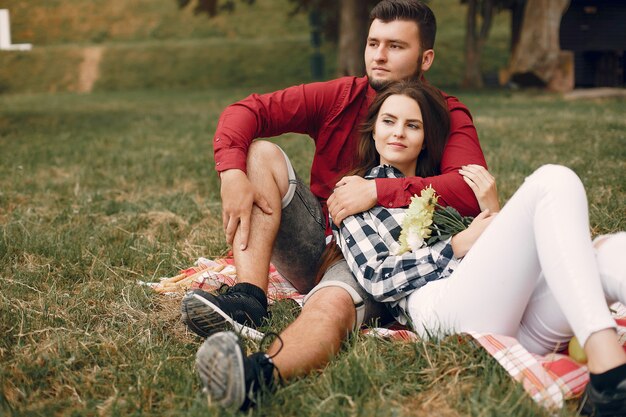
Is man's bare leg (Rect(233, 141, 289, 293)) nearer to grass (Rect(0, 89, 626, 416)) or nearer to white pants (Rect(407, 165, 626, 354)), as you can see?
grass (Rect(0, 89, 626, 416))

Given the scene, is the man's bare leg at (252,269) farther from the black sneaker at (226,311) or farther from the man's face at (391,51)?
the man's face at (391,51)

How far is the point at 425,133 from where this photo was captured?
3219 mm

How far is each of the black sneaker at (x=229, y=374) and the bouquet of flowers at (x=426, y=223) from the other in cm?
86

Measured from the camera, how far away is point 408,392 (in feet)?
7.86

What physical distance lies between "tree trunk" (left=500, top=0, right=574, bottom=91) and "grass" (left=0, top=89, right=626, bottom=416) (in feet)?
29.8

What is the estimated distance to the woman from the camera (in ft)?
7.01

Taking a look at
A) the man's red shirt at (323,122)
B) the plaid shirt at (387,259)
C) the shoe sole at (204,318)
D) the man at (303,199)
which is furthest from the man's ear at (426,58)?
the shoe sole at (204,318)

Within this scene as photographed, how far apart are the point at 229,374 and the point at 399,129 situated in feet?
4.74

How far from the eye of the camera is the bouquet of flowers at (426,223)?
279 centimetres

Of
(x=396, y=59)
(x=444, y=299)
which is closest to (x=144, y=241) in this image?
(x=396, y=59)

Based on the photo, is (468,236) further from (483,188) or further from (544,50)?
(544,50)

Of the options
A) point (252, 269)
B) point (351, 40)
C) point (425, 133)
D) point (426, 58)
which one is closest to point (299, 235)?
point (252, 269)

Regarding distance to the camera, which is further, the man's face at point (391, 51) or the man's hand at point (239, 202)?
the man's face at point (391, 51)

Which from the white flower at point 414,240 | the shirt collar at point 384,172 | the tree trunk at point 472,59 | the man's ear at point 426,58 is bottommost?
the tree trunk at point 472,59
